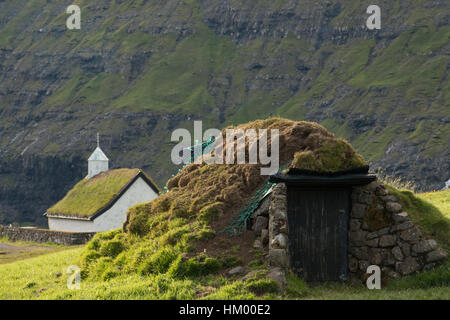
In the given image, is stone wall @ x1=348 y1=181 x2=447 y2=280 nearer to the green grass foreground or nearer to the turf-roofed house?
the green grass foreground

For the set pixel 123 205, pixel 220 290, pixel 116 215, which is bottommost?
pixel 220 290

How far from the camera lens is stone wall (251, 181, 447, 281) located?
1445cm

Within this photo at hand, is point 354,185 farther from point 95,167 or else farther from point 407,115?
point 407,115

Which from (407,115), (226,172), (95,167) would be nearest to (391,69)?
(407,115)

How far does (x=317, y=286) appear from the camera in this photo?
14359mm

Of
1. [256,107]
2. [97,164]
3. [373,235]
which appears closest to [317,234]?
[373,235]

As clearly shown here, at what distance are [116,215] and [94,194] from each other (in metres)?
3.79

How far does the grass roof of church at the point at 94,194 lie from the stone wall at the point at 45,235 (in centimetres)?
540

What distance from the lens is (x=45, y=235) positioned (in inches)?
1629

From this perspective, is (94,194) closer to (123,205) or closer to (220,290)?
(123,205)

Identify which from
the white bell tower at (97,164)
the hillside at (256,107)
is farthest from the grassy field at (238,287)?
the hillside at (256,107)
